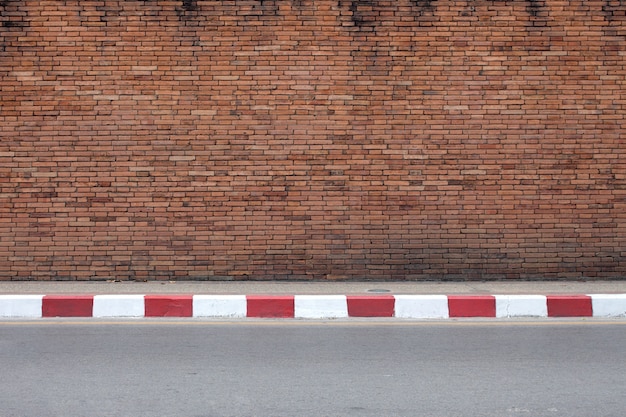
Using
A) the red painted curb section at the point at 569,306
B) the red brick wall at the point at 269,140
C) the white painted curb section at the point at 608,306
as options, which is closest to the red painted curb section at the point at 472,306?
the red painted curb section at the point at 569,306

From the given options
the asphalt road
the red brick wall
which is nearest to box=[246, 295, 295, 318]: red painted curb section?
the asphalt road

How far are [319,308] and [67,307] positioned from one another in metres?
2.65

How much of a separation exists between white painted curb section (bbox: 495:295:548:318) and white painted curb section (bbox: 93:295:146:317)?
3759mm

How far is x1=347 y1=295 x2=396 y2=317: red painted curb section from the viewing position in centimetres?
903

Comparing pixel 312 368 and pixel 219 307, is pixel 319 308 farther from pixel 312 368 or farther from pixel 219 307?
pixel 312 368

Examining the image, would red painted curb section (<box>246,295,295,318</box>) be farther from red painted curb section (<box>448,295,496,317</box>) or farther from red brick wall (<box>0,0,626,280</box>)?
red painted curb section (<box>448,295,496,317</box>)

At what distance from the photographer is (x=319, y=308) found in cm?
899

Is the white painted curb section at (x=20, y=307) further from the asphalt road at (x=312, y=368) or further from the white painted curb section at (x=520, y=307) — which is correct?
the white painted curb section at (x=520, y=307)

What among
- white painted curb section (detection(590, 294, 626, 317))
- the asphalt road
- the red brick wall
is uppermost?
the red brick wall

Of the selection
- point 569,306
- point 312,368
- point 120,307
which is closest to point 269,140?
point 120,307

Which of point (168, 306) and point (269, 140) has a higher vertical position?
point (269, 140)

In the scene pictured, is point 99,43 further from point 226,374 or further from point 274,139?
point 226,374

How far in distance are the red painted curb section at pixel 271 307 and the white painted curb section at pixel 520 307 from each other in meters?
2.19

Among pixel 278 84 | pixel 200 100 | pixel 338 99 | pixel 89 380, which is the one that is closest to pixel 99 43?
pixel 200 100
